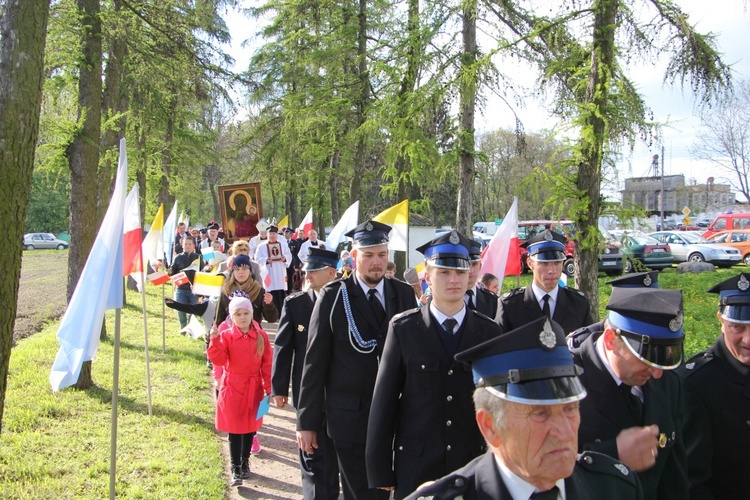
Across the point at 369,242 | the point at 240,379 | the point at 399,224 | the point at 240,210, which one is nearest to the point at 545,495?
the point at 369,242

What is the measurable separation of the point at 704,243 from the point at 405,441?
1098 inches

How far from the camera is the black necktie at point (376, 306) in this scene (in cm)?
425

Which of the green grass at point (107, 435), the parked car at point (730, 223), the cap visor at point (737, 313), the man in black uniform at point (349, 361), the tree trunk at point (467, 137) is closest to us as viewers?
the cap visor at point (737, 313)

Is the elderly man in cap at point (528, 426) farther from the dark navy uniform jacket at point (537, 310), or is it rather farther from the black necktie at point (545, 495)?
the dark navy uniform jacket at point (537, 310)

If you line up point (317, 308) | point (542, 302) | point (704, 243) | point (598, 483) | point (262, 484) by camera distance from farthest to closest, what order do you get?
point (704, 243) < point (262, 484) < point (542, 302) < point (317, 308) < point (598, 483)

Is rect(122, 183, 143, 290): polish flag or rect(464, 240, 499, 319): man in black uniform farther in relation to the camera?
rect(122, 183, 143, 290): polish flag

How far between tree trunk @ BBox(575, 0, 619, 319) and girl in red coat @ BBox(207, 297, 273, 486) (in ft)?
15.6

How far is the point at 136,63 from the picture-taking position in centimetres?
1100

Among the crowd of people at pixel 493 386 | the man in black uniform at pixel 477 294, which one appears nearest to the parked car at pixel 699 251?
the man in black uniform at pixel 477 294

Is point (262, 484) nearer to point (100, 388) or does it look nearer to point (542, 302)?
point (542, 302)

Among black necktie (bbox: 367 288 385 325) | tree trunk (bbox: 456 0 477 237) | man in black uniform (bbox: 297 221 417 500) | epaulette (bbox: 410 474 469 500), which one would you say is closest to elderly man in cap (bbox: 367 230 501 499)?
man in black uniform (bbox: 297 221 417 500)

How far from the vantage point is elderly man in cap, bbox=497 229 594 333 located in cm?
511

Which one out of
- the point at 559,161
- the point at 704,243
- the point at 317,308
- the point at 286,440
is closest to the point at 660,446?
the point at 317,308

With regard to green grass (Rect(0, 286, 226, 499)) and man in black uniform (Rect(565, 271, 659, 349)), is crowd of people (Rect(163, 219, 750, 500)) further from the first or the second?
green grass (Rect(0, 286, 226, 499))
